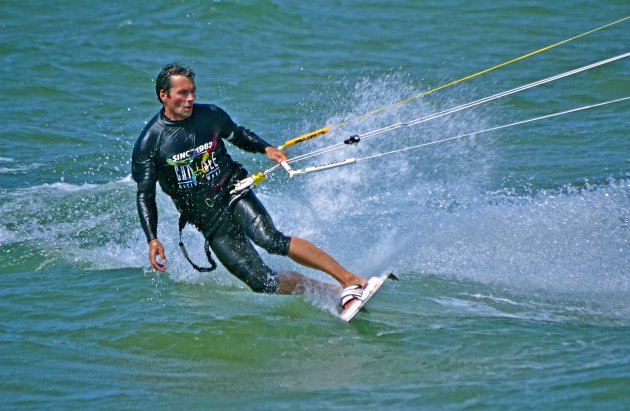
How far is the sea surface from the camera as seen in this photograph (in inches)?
238

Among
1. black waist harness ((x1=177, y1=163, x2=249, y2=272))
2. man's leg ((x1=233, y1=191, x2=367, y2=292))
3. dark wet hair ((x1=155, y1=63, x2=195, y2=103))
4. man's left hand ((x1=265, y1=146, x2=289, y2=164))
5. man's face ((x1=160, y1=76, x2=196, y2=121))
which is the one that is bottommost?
man's leg ((x1=233, y1=191, x2=367, y2=292))

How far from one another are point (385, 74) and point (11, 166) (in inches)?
225

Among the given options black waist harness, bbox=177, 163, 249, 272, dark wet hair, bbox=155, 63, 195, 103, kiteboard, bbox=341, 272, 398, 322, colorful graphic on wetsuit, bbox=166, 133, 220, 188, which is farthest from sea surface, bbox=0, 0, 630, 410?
dark wet hair, bbox=155, 63, 195, 103

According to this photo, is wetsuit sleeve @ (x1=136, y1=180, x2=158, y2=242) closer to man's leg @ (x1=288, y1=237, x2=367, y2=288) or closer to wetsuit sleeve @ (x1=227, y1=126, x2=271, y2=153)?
wetsuit sleeve @ (x1=227, y1=126, x2=271, y2=153)

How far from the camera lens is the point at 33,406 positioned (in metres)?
5.81

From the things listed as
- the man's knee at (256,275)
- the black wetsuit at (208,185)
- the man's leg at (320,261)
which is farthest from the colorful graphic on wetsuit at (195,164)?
the man's leg at (320,261)

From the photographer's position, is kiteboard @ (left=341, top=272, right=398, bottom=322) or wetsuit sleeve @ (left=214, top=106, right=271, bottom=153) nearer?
kiteboard @ (left=341, top=272, right=398, bottom=322)

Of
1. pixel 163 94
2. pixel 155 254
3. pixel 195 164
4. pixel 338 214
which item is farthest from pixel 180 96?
pixel 338 214

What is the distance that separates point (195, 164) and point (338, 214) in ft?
9.31

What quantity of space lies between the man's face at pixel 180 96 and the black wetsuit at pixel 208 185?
0.39 feet

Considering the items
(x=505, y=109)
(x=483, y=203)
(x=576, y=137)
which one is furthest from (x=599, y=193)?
(x=505, y=109)

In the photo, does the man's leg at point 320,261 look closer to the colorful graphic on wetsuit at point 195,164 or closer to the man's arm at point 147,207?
the colorful graphic on wetsuit at point 195,164

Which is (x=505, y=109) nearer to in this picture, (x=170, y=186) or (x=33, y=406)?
(x=170, y=186)

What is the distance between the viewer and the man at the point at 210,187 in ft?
23.0
